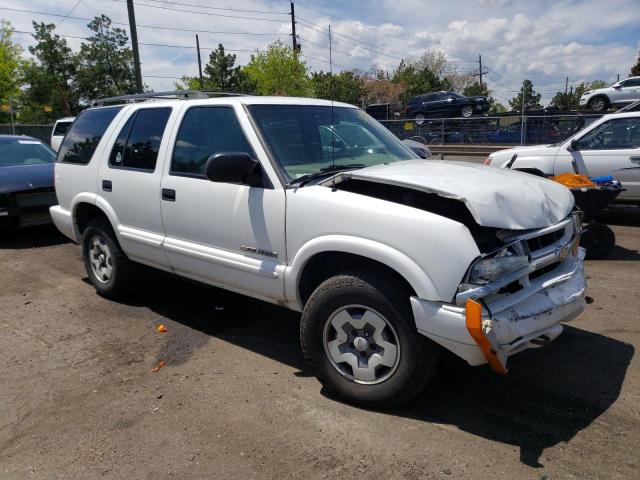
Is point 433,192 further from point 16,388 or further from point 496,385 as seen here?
point 16,388

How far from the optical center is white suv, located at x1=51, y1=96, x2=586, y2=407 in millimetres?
2752

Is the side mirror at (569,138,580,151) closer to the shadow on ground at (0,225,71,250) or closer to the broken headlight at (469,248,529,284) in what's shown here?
the broken headlight at (469,248,529,284)

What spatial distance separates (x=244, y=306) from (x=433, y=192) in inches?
108

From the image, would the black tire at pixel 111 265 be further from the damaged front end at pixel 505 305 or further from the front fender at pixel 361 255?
the damaged front end at pixel 505 305

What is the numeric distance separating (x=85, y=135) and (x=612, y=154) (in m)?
7.34

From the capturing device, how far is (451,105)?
84.9 ft

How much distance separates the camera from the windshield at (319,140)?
3676 millimetres

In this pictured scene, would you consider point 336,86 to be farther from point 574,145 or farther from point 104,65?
point 104,65

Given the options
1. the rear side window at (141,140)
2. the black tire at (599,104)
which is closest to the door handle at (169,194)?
the rear side window at (141,140)

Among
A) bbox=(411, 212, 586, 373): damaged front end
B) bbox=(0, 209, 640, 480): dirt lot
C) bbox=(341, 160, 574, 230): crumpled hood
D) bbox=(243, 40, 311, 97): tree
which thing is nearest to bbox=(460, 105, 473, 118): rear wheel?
bbox=(243, 40, 311, 97): tree

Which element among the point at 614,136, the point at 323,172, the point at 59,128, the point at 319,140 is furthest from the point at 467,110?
the point at 323,172

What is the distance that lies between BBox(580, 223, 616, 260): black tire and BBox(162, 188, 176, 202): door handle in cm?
495

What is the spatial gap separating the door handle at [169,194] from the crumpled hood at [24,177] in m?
4.73

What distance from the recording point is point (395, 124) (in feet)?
71.9
